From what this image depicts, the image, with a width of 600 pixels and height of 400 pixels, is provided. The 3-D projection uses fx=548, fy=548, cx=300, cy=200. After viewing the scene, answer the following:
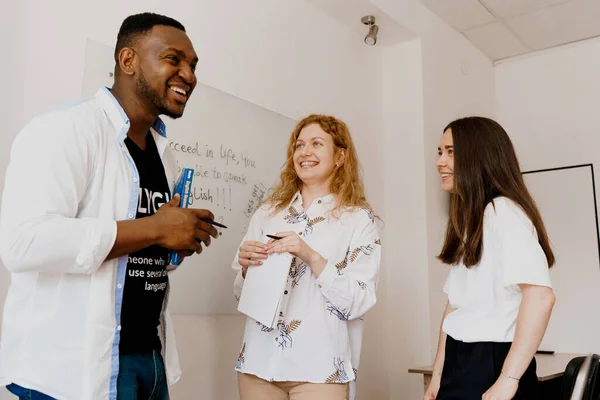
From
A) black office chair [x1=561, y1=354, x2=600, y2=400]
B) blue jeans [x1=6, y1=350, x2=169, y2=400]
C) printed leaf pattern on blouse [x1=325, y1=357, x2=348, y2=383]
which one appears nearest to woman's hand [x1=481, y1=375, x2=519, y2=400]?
black office chair [x1=561, y1=354, x2=600, y2=400]

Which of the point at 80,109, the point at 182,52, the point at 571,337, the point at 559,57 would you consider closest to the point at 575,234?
the point at 571,337

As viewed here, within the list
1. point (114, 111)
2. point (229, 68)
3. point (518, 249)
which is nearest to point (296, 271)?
point (518, 249)

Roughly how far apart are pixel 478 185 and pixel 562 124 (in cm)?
267

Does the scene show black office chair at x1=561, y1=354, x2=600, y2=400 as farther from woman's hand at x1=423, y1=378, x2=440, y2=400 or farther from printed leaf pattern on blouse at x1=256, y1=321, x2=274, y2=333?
printed leaf pattern on blouse at x1=256, y1=321, x2=274, y2=333

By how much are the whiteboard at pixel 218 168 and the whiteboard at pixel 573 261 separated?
7.46 ft

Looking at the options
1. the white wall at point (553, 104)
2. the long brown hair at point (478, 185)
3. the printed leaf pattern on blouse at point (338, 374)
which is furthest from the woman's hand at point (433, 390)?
the white wall at point (553, 104)

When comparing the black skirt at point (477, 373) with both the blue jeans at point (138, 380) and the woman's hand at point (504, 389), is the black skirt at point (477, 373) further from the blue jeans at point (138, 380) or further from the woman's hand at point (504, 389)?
the blue jeans at point (138, 380)

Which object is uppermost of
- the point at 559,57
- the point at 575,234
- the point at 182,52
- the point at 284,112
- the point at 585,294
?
the point at 559,57

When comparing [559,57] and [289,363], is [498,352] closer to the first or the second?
[289,363]

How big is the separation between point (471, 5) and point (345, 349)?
2576 millimetres

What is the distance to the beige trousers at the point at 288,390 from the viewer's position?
5.34 ft

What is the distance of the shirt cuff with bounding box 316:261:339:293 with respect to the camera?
5.38 feet

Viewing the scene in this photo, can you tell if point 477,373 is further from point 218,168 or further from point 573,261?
point 573,261

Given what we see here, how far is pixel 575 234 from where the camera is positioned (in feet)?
12.1
